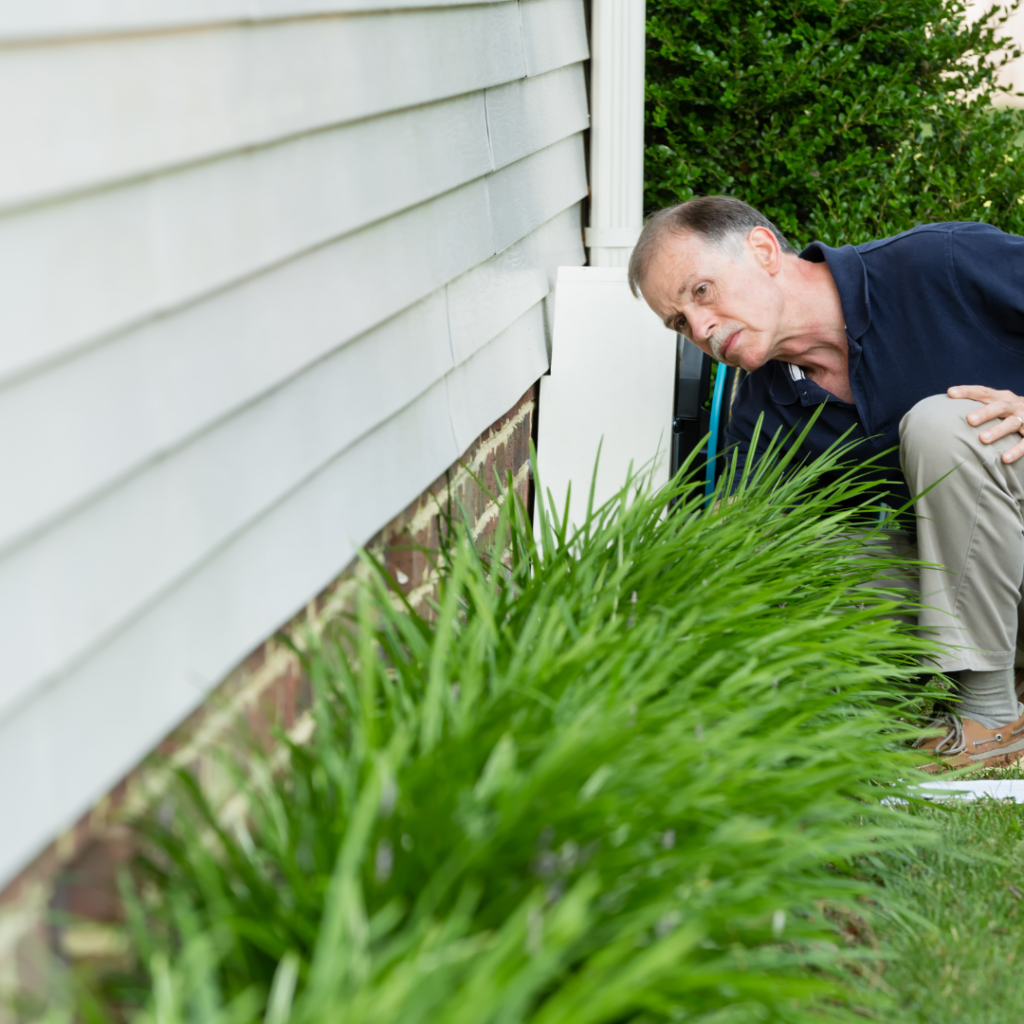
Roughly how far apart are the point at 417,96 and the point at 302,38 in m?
0.48

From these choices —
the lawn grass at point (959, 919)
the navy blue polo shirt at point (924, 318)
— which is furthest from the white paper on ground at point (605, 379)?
the lawn grass at point (959, 919)

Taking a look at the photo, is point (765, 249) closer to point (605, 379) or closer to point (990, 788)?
point (605, 379)

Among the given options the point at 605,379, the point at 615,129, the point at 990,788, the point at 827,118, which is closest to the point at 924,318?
the point at 605,379

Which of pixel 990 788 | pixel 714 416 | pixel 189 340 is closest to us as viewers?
pixel 189 340

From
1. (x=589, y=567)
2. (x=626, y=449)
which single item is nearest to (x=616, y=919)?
(x=589, y=567)

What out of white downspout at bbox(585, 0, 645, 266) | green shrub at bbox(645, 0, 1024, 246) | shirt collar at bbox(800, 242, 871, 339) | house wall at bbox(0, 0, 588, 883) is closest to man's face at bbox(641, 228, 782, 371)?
shirt collar at bbox(800, 242, 871, 339)

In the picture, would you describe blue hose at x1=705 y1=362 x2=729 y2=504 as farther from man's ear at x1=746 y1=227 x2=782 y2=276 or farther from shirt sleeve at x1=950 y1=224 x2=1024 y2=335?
shirt sleeve at x1=950 y1=224 x2=1024 y2=335

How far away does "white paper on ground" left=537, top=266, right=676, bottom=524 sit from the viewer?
3.38m

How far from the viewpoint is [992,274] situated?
9.11ft

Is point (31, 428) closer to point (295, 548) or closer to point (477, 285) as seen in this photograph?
point (295, 548)

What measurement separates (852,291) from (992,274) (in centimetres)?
32

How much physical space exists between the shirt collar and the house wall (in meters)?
1.11

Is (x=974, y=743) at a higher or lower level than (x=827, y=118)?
lower

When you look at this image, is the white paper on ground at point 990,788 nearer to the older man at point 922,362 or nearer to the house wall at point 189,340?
the older man at point 922,362
